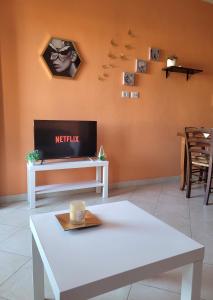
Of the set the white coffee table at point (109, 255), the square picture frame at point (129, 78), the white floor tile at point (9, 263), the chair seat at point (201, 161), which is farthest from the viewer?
the square picture frame at point (129, 78)

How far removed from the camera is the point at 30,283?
4.91 feet

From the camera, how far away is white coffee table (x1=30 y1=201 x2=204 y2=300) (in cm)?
89

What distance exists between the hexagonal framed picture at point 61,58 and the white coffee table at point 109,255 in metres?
2.06

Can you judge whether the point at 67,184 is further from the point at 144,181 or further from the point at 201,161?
the point at 201,161

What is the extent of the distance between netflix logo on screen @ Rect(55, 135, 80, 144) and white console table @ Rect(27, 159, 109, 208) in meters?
0.26

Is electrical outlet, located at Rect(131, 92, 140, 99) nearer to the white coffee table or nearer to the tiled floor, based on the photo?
the tiled floor

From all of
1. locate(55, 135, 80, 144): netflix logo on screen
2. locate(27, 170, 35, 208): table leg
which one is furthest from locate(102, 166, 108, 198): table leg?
locate(27, 170, 35, 208): table leg

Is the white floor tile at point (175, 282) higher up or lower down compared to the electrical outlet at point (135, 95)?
lower down

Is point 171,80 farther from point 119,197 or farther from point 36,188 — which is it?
point 36,188

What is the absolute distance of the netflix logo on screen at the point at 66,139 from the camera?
9.52 ft

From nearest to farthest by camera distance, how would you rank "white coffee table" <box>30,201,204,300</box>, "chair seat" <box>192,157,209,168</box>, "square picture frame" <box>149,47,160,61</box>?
"white coffee table" <box>30,201,204,300</box>
"chair seat" <box>192,157,209,168</box>
"square picture frame" <box>149,47,160,61</box>

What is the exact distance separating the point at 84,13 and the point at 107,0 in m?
0.39

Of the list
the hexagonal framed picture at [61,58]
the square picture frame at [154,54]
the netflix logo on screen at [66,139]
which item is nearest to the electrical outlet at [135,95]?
the square picture frame at [154,54]

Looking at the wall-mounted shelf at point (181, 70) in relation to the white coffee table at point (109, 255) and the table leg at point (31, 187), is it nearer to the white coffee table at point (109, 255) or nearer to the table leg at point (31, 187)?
the table leg at point (31, 187)
